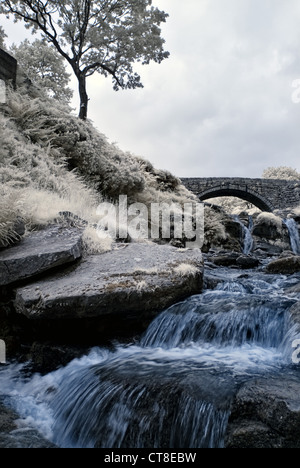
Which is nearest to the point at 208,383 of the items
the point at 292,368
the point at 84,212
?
the point at 292,368

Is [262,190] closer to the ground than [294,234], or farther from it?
farther from it

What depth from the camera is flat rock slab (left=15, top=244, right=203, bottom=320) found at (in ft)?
13.0

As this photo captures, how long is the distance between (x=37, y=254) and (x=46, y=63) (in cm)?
2593

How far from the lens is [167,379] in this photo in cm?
297

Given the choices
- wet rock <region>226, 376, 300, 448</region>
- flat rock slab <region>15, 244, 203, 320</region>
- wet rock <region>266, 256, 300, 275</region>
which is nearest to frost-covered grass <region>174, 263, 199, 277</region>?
flat rock slab <region>15, 244, 203, 320</region>

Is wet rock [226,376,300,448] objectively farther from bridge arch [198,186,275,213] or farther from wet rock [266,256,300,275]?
bridge arch [198,186,275,213]

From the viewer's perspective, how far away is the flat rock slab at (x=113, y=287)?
3969 mm

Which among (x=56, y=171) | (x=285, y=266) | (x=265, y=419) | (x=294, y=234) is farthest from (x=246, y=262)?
(x=294, y=234)

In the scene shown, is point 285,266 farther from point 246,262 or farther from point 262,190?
point 262,190

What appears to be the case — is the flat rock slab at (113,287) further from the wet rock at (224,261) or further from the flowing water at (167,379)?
the wet rock at (224,261)

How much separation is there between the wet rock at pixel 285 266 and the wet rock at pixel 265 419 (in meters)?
5.74

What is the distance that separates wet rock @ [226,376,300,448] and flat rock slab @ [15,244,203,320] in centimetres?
198

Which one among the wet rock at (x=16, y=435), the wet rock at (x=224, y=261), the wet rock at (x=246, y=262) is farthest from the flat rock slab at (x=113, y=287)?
the wet rock at (x=246, y=262)
